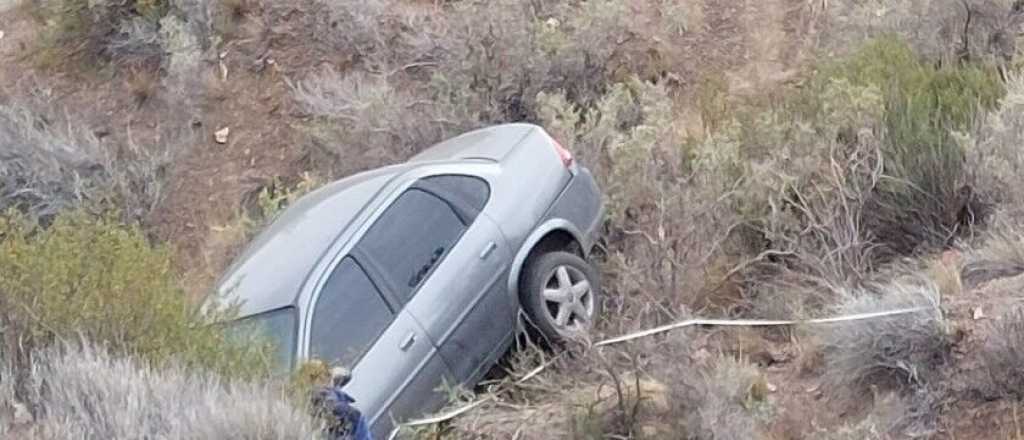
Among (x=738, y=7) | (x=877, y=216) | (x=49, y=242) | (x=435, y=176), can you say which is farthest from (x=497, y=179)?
(x=738, y=7)

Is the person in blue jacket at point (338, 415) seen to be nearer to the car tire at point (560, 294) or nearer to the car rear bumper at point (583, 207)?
the car tire at point (560, 294)

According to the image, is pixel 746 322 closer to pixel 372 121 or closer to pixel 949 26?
pixel 372 121

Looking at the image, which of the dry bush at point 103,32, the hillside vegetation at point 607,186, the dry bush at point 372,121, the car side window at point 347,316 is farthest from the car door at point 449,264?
the dry bush at point 103,32

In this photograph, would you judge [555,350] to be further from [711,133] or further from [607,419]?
[711,133]

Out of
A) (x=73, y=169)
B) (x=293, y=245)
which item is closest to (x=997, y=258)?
(x=293, y=245)

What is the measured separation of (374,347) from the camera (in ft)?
23.2

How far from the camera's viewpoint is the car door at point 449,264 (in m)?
7.40

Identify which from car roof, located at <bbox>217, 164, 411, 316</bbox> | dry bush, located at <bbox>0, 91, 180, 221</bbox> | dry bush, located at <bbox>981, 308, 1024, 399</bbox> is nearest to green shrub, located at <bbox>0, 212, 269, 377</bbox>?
car roof, located at <bbox>217, 164, 411, 316</bbox>

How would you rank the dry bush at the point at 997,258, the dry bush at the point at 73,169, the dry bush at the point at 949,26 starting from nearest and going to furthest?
the dry bush at the point at 997,258
the dry bush at the point at 949,26
the dry bush at the point at 73,169

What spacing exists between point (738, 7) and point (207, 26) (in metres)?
4.29

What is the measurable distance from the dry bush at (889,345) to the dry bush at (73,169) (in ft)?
19.3

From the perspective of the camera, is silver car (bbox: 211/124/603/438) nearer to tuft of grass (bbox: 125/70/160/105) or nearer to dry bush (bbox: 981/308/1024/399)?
dry bush (bbox: 981/308/1024/399)

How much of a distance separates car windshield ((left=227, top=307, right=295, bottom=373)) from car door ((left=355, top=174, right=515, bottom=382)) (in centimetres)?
55

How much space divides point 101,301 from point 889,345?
346 centimetres
